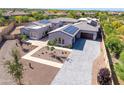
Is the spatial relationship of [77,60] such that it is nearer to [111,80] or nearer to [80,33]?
[111,80]

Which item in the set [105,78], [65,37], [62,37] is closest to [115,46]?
[65,37]

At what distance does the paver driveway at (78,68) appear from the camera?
1767 centimetres

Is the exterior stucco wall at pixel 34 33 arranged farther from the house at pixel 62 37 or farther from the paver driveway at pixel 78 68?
the paver driveway at pixel 78 68

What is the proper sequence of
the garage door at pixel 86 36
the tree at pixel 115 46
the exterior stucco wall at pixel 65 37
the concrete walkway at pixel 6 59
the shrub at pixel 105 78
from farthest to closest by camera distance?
the garage door at pixel 86 36 → the exterior stucco wall at pixel 65 37 → the tree at pixel 115 46 → the concrete walkway at pixel 6 59 → the shrub at pixel 105 78

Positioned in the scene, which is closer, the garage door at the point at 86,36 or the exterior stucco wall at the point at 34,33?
the exterior stucco wall at the point at 34,33

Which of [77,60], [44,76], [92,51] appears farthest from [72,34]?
[44,76]

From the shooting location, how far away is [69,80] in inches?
697

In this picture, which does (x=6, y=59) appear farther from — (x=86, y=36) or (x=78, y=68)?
(x=86, y=36)

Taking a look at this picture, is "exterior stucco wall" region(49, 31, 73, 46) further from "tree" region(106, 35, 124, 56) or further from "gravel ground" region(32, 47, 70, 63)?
"tree" region(106, 35, 124, 56)

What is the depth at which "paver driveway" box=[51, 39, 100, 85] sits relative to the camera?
1767 centimetres

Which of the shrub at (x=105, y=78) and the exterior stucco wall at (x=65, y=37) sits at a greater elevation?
the exterior stucco wall at (x=65, y=37)

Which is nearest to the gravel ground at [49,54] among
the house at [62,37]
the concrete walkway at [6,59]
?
the house at [62,37]

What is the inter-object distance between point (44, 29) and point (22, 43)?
7908mm

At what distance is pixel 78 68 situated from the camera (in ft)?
68.0
